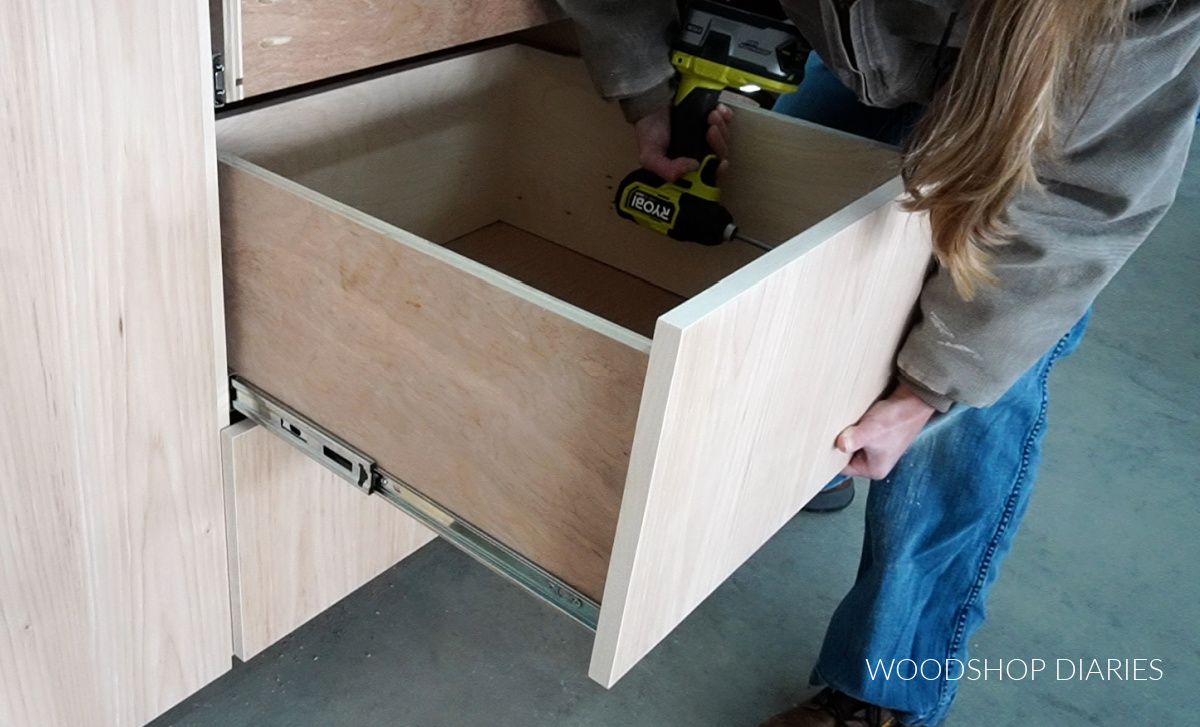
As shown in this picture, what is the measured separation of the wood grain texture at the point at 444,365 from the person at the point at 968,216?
0.30 m

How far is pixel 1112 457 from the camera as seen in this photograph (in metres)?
1.68

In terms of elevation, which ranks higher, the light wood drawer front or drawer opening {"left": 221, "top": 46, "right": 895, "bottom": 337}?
the light wood drawer front

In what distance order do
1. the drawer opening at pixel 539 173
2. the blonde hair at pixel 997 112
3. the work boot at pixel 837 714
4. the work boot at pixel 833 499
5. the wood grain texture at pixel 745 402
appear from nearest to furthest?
the wood grain texture at pixel 745 402, the blonde hair at pixel 997 112, the drawer opening at pixel 539 173, the work boot at pixel 837 714, the work boot at pixel 833 499

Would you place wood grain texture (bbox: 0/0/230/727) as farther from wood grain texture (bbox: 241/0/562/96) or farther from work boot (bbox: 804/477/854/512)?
work boot (bbox: 804/477/854/512)

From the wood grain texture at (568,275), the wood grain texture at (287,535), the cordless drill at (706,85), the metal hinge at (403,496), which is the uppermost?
the cordless drill at (706,85)

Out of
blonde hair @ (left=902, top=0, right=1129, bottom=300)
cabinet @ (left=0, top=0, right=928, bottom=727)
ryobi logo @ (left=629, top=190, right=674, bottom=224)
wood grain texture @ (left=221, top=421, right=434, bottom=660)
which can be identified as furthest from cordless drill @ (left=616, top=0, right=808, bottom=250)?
wood grain texture @ (left=221, top=421, right=434, bottom=660)

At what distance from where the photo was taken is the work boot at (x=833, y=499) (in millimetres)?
1466

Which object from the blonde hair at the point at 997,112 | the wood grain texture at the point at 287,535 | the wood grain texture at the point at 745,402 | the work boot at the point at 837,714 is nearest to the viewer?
the wood grain texture at the point at 745,402

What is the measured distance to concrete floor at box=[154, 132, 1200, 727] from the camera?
109 cm

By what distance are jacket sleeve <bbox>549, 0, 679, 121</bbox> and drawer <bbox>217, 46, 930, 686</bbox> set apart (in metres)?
0.12

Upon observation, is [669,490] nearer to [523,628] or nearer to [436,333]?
[436,333]

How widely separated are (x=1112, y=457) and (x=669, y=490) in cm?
134

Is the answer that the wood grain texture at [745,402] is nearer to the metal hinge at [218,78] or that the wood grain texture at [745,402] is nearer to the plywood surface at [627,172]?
the plywood surface at [627,172]

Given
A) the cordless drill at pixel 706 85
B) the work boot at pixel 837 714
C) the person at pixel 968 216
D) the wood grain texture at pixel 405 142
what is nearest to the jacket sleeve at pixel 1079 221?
the person at pixel 968 216
